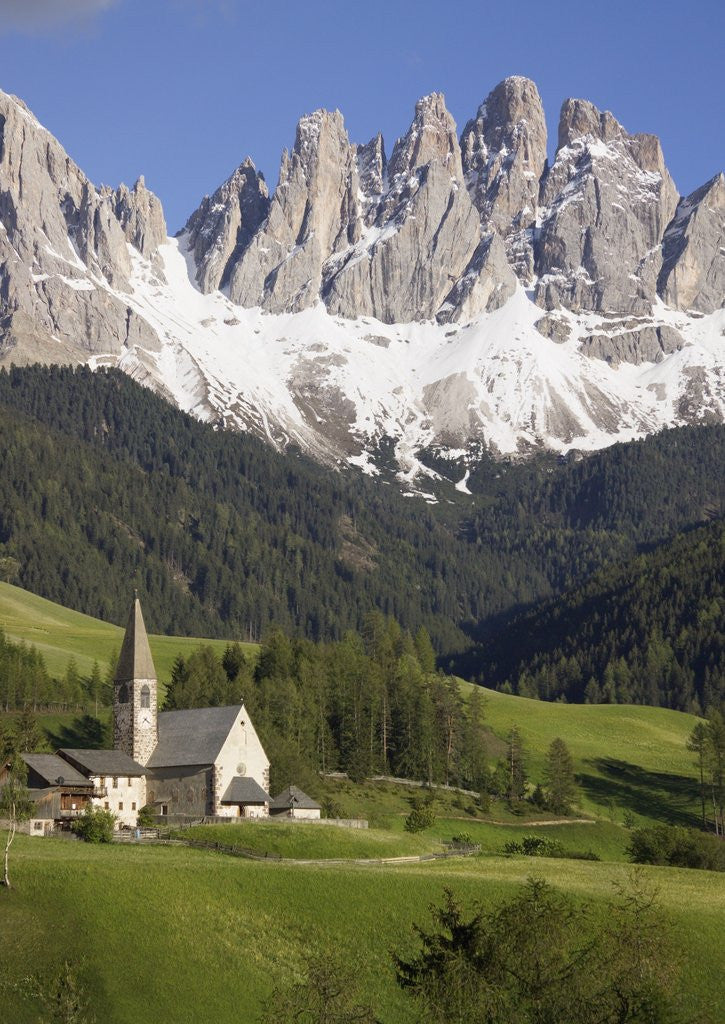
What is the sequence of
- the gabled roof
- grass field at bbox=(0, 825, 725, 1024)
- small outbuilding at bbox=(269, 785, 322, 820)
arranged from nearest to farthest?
grass field at bbox=(0, 825, 725, 1024) < small outbuilding at bbox=(269, 785, 322, 820) < the gabled roof

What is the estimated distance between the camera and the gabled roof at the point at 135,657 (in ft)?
366

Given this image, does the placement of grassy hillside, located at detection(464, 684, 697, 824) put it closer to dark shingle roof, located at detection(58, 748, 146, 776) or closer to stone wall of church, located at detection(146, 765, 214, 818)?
stone wall of church, located at detection(146, 765, 214, 818)

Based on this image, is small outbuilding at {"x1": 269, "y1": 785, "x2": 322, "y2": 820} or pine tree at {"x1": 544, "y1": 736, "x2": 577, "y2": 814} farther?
pine tree at {"x1": 544, "y1": 736, "x2": 577, "y2": 814}

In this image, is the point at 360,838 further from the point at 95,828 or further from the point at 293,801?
the point at 95,828

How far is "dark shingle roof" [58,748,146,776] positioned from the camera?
4090 inches

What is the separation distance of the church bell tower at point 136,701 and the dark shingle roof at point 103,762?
4.70ft

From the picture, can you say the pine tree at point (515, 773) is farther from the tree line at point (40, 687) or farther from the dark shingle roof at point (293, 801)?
the tree line at point (40, 687)

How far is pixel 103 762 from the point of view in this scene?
4151 inches

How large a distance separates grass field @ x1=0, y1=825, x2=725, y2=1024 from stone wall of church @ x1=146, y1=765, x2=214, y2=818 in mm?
24354

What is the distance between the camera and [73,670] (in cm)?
15212

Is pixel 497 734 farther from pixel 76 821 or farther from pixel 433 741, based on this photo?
pixel 76 821

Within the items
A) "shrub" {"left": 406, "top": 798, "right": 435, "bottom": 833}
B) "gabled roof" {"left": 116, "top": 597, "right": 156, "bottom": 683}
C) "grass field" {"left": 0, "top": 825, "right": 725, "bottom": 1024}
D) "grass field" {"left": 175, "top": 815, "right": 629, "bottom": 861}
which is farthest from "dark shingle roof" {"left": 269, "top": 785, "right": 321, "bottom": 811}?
"grass field" {"left": 0, "top": 825, "right": 725, "bottom": 1024}

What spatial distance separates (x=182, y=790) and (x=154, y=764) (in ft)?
11.1

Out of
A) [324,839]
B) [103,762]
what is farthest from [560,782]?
[324,839]
